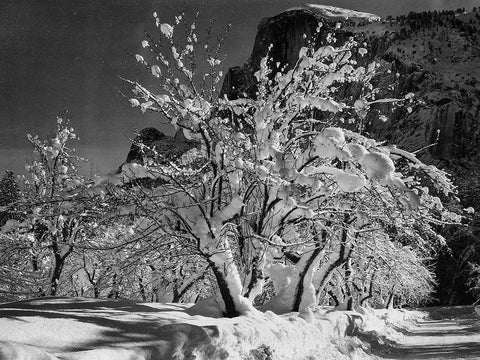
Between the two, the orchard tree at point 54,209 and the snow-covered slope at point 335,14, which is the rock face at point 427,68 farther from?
the orchard tree at point 54,209

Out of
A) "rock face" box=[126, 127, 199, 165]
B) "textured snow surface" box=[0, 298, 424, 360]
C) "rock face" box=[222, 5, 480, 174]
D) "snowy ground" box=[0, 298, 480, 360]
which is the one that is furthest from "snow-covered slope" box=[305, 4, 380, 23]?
"textured snow surface" box=[0, 298, 424, 360]

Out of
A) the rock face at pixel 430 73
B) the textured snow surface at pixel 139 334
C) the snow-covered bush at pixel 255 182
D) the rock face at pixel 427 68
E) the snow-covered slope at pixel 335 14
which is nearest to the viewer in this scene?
the textured snow surface at pixel 139 334

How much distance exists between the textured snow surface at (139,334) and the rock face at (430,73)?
5307 centimetres

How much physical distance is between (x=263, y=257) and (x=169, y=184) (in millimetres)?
2541

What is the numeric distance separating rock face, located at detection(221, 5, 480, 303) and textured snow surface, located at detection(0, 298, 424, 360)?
174 ft

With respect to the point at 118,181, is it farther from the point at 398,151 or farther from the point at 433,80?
the point at 433,80

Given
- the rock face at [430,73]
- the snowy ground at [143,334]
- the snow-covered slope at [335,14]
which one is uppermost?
the snow-covered slope at [335,14]

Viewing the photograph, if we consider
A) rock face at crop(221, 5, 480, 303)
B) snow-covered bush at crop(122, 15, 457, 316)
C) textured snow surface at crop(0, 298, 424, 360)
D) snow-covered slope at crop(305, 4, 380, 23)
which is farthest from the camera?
snow-covered slope at crop(305, 4, 380, 23)

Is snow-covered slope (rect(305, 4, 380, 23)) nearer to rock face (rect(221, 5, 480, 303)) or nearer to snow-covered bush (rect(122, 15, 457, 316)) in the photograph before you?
rock face (rect(221, 5, 480, 303))

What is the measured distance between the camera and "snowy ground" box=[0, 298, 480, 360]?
432 centimetres

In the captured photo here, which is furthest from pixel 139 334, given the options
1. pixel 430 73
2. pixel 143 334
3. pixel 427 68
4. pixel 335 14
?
pixel 335 14

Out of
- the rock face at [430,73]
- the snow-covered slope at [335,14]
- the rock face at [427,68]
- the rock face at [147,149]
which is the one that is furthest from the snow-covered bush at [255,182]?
the snow-covered slope at [335,14]

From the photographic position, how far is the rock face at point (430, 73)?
80.6 meters

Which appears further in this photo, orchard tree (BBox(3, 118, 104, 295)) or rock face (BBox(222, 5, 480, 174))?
rock face (BBox(222, 5, 480, 174))
